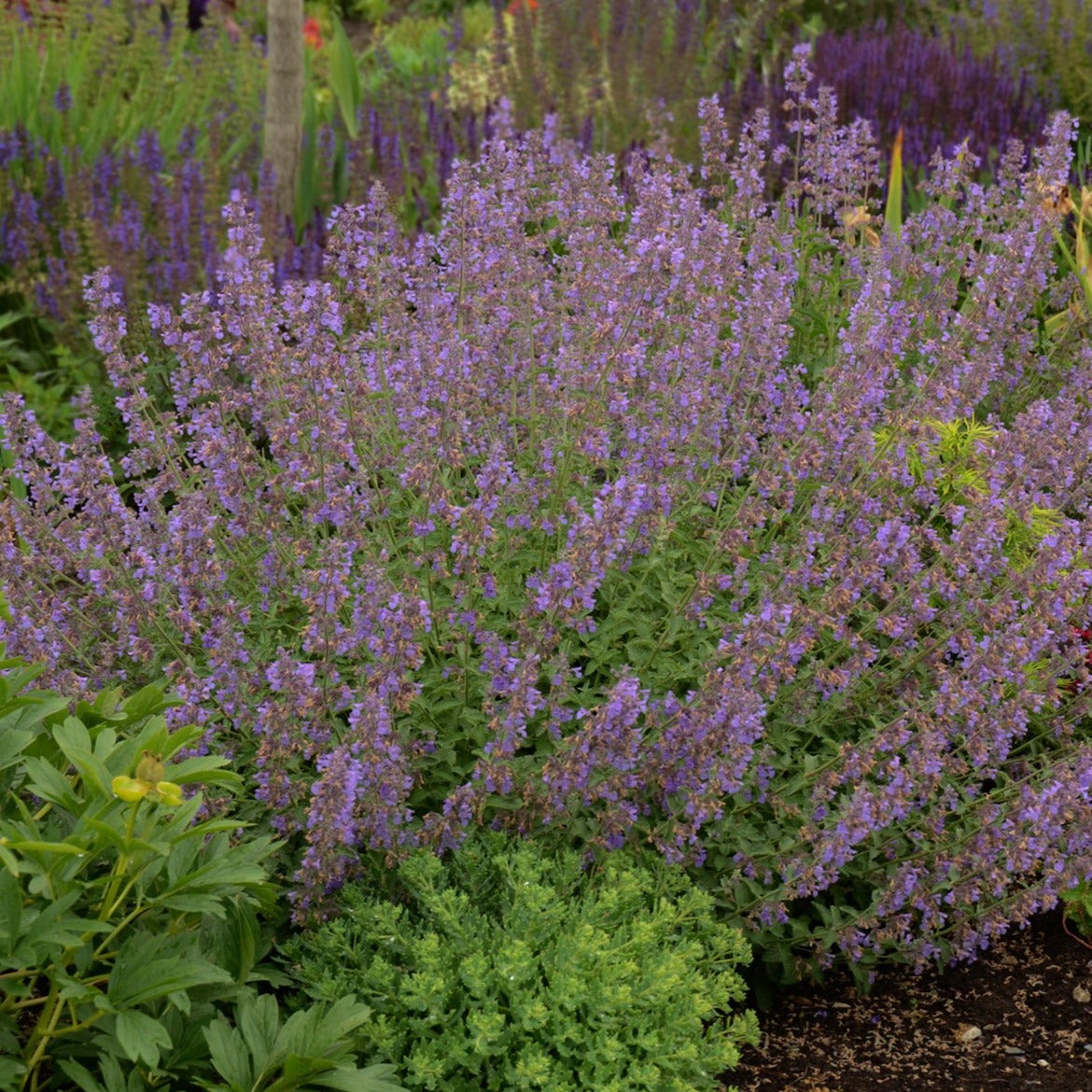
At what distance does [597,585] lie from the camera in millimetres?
3027

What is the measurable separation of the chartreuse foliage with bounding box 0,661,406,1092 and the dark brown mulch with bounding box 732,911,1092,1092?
3.83 feet

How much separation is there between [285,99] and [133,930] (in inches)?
196

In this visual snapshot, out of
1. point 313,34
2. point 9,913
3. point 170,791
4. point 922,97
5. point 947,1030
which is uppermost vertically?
point 170,791

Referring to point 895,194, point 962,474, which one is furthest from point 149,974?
point 895,194

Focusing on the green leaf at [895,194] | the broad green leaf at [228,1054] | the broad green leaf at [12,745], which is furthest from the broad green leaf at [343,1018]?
the green leaf at [895,194]

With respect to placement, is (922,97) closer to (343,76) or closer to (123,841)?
(343,76)

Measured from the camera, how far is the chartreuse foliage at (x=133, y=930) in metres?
2.28

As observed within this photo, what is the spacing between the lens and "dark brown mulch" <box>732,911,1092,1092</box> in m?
3.13

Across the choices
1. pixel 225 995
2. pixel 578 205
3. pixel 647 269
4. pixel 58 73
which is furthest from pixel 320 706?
pixel 58 73

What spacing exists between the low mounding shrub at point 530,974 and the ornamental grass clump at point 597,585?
4.9 inches

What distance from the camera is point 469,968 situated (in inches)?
98.7

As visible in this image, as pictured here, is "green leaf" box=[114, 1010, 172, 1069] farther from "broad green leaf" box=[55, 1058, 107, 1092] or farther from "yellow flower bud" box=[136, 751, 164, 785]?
"yellow flower bud" box=[136, 751, 164, 785]

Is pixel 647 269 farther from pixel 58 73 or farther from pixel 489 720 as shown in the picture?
pixel 58 73

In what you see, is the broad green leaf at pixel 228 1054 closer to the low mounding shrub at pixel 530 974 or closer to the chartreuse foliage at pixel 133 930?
the chartreuse foliage at pixel 133 930
